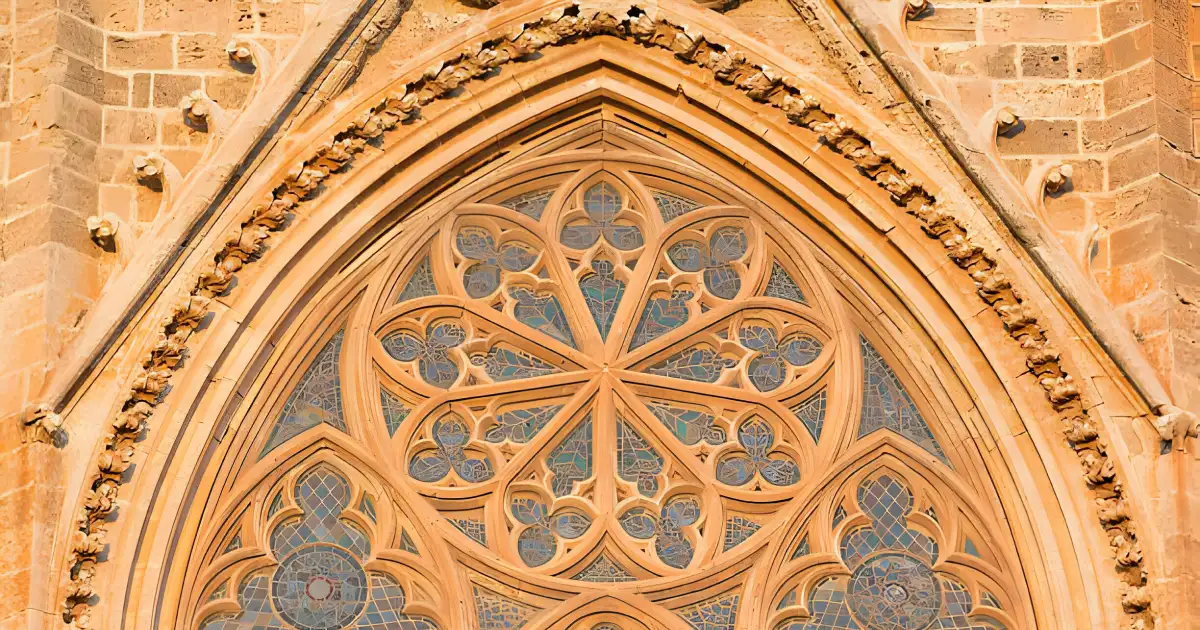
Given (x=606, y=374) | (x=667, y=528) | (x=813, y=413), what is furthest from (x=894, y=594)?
(x=606, y=374)

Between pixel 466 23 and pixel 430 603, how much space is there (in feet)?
11.7

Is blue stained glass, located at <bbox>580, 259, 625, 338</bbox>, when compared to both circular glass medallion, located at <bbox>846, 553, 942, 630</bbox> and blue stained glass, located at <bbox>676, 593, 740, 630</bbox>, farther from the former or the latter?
circular glass medallion, located at <bbox>846, 553, 942, 630</bbox>

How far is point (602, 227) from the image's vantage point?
19.0 meters

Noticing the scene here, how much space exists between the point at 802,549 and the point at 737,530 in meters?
0.39

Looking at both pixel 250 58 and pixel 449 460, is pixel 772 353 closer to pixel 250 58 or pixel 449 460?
pixel 449 460

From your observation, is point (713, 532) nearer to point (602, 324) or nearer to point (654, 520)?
point (654, 520)

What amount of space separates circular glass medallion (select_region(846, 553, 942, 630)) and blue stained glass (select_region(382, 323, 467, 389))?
2661 mm

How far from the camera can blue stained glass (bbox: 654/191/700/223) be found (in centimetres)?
1906

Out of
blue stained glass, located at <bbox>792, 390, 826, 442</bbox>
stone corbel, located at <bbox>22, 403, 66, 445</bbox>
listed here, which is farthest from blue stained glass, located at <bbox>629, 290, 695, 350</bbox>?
stone corbel, located at <bbox>22, 403, 66, 445</bbox>

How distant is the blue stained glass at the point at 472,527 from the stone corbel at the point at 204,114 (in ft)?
8.72

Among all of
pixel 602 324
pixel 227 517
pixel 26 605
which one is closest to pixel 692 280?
pixel 602 324

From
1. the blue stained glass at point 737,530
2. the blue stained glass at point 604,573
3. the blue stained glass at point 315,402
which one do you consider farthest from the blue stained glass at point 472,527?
the blue stained glass at point 737,530

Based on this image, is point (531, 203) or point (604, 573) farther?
point (531, 203)

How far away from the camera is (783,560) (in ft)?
59.0
